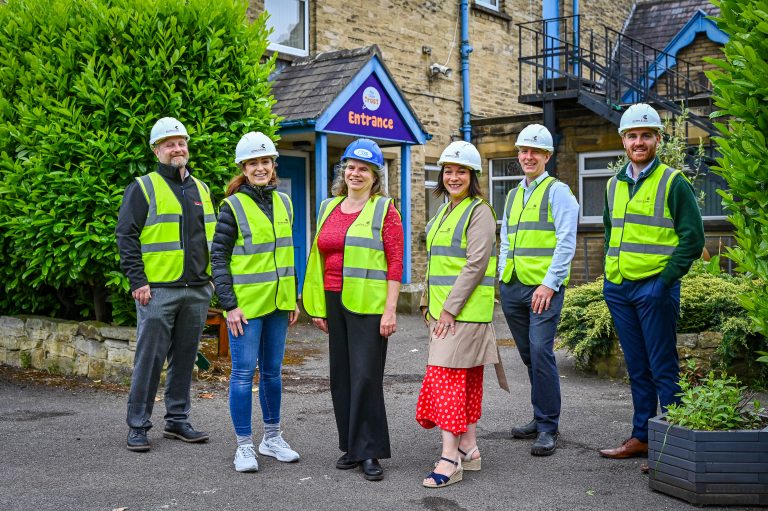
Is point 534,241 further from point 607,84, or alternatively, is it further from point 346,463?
point 607,84

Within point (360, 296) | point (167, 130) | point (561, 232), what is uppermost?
point (167, 130)

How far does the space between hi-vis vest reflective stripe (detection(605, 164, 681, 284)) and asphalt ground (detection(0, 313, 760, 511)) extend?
1.22m

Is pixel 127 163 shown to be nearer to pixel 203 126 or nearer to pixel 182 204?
pixel 203 126

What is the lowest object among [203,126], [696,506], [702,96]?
[696,506]

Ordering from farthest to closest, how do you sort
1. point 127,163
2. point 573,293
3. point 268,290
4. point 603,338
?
point 573,293, point 603,338, point 127,163, point 268,290

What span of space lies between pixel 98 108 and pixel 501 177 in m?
11.1

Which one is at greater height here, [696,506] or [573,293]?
[573,293]

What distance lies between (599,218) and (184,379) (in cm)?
1183

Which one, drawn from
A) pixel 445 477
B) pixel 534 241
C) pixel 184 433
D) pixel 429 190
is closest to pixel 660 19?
pixel 429 190

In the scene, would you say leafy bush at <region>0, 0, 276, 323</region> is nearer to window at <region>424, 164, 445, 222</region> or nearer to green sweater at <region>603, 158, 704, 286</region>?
green sweater at <region>603, 158, 704, 286</region>

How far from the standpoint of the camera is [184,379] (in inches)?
236

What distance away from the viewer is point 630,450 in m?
5.28

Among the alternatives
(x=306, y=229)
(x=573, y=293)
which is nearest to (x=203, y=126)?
(x=573, y=293)

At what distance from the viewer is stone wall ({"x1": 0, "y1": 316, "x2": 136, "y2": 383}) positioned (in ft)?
25.2
